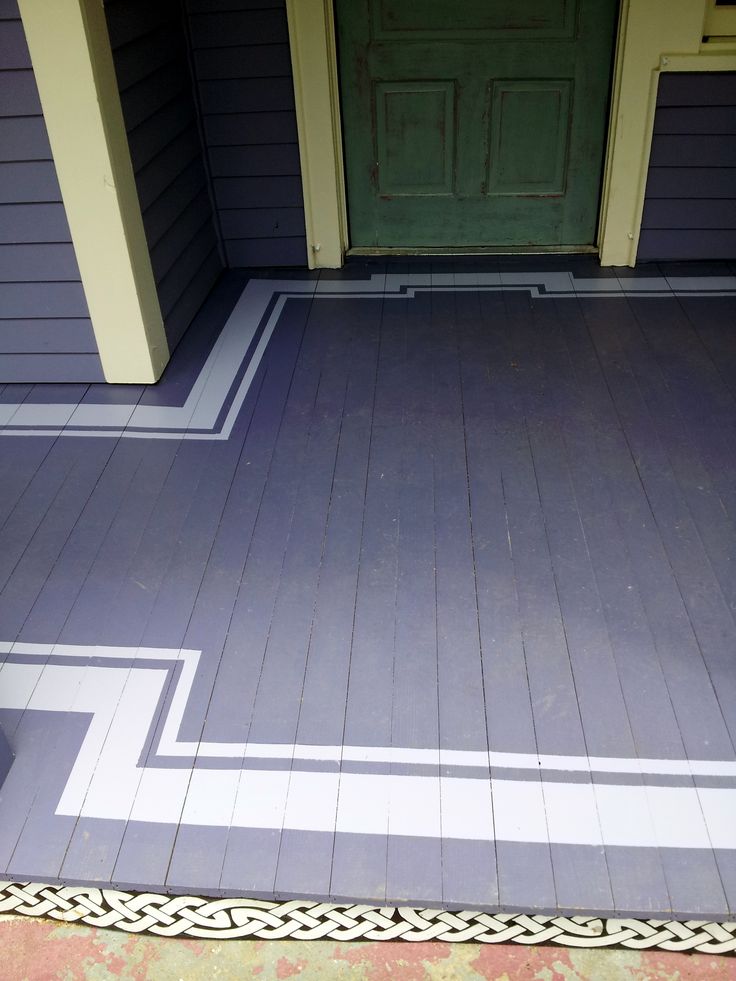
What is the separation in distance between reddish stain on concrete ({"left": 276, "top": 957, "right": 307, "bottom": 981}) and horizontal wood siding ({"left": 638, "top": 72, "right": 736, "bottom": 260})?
152 inches

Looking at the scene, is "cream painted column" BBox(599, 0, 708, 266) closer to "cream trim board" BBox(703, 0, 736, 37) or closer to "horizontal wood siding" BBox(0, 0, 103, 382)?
"cream trim board" BBox(703, 0, 736, 37)

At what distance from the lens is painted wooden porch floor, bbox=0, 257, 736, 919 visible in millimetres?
2000

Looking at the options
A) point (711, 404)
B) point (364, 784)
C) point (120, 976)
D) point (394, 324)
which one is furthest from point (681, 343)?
point (120, 976)

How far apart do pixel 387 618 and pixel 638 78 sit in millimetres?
3063

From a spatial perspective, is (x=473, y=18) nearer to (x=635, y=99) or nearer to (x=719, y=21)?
(x=635, y=99)

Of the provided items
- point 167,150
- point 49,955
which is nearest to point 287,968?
point 49,955

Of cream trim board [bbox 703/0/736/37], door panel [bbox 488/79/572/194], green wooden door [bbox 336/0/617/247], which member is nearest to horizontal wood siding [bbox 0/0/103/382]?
green wooden door [bbox 336/0/617/247]

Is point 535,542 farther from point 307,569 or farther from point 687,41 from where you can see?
point 687,41

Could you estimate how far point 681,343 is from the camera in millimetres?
3861

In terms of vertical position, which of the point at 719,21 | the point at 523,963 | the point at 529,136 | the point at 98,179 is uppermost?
the point at 719,21

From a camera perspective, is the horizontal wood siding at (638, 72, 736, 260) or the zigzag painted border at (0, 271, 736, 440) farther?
the horizontal wood siding at (638, 72, 736, 260)

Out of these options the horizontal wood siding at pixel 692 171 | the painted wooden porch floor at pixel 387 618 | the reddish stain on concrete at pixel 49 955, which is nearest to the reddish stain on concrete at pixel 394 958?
the painted wooden porch floor at pixel 387 618

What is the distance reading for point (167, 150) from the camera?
3953 millimetres

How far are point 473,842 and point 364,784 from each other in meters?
0.30
